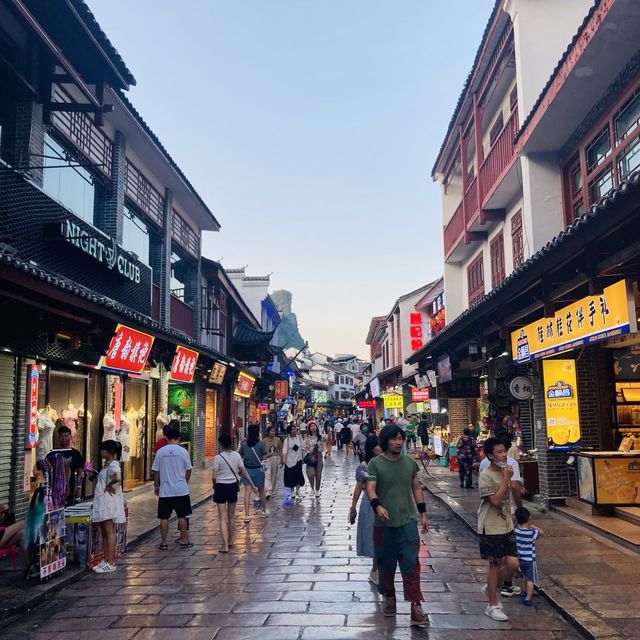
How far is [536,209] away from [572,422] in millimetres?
4502

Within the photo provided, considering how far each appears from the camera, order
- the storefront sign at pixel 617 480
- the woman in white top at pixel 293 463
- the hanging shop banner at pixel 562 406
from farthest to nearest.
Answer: the woman in white top at pixel 293 463, the hanging shop banner at pixel 562 406, the storefront sign at pixel 617 480

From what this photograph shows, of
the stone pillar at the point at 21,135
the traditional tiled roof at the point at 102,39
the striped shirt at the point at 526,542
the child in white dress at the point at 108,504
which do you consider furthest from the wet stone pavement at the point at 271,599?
the traditional tiled roof at the point at 102,39

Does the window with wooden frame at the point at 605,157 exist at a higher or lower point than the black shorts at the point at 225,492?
higher

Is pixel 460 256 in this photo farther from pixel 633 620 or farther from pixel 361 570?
pixel 633 620

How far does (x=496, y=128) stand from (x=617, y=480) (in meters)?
10.7

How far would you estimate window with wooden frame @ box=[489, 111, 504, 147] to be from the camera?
17.0m

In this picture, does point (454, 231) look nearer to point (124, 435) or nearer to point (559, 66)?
point (559, 66)

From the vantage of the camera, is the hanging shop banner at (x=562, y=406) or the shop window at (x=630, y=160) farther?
the hanging shop banner at (x=562, y=406)

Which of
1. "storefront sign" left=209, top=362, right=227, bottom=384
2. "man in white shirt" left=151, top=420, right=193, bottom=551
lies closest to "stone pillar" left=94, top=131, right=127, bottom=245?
"storefront sign" left=209, top=362, right=227, bottom=384

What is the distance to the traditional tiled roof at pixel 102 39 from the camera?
1036cm

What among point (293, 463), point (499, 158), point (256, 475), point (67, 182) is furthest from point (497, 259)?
point (67, 182)

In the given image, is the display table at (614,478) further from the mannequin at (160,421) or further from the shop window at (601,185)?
the mannequin at (160,421)

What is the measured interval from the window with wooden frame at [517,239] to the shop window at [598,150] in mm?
3348

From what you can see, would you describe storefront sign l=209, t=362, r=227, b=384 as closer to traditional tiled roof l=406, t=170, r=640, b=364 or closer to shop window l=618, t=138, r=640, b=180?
traditional tiled roof l=406, t=170, r=640, b=364
